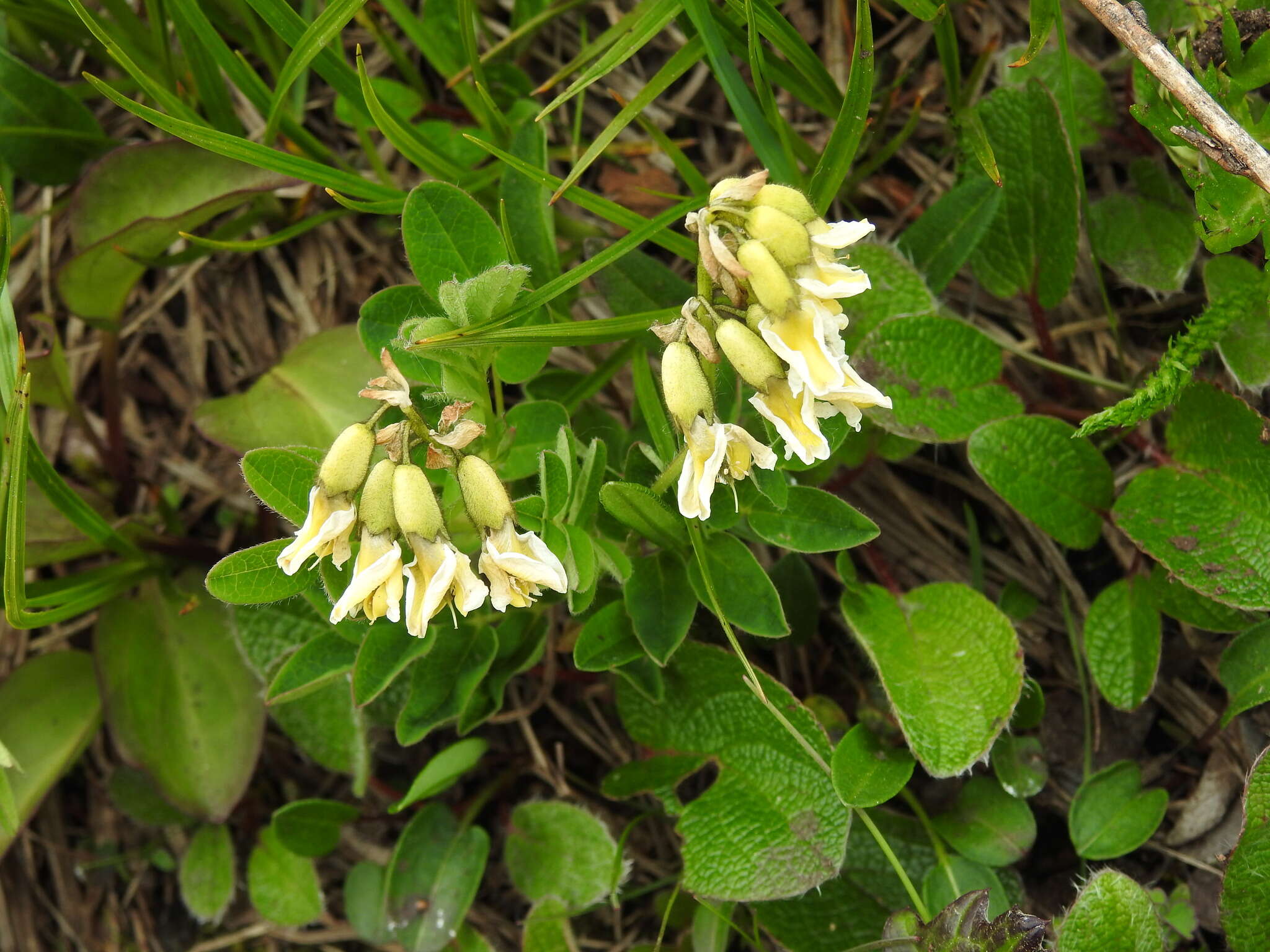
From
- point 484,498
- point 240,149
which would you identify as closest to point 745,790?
point 484,498

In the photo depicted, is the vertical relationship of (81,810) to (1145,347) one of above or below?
below

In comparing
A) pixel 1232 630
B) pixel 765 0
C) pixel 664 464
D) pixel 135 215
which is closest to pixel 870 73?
pixel 765 0

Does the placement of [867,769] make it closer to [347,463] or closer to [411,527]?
[411,527]

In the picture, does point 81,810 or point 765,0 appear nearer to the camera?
point 765,0

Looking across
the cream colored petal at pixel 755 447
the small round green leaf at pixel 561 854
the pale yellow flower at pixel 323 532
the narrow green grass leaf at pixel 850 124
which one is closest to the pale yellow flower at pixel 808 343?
the cream colored petal at pixel 755 447

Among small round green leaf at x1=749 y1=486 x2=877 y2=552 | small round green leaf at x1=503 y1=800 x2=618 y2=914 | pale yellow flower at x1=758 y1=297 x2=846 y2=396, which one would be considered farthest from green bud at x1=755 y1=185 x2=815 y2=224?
small round green leaf at x1=503 y1=800 x2=618 y2=914

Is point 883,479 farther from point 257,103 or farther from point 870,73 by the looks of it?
point 257,103
